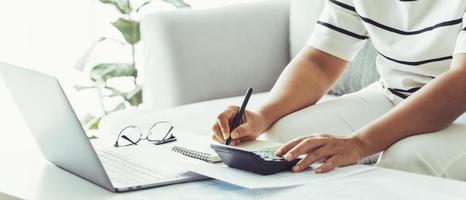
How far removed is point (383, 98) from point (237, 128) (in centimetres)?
44

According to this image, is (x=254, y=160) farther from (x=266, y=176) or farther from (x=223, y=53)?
(x=223, y=53)

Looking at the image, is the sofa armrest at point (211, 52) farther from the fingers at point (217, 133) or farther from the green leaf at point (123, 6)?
the fingers at point (217, 133)

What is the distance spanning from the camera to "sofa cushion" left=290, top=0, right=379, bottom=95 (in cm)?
229

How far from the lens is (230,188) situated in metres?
1.12

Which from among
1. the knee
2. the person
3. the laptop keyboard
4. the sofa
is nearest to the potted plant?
the sofa

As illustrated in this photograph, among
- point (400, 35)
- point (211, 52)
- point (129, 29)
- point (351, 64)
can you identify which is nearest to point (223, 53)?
point (211, 52)

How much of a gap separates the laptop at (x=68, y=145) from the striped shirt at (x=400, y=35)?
584 millimetres

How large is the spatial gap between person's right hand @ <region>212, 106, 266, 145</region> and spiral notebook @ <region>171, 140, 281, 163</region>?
0.02 metres

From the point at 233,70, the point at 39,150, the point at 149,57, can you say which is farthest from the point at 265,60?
the point at 39,150

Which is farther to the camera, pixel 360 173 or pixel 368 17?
pixel 368 17

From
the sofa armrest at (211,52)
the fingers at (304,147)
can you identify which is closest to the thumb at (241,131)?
the fingers at (304,147)

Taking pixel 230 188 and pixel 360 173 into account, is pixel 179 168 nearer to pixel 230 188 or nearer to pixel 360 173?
pixel 230 188

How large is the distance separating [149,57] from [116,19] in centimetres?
57

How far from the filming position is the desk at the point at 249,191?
105 cm
